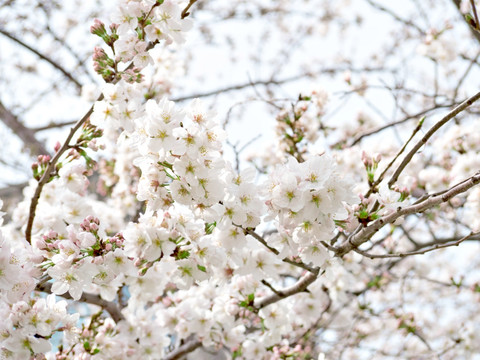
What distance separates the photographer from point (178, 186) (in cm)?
158

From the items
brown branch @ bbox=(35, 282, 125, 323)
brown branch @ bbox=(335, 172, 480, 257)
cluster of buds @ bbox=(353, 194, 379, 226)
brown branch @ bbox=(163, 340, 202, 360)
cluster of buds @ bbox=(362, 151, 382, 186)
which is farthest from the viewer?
brown branch @ bbox=(163, 340, 202, 360)

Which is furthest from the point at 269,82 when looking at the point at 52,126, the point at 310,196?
the point at 310,196

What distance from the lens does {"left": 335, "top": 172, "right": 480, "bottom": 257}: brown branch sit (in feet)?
4.83

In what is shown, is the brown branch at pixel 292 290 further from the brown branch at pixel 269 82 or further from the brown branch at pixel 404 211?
the brown branch at pixel 269 82

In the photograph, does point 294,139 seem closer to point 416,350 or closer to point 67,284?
point 67,284

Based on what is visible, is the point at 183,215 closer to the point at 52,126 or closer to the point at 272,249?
the point at 272,249

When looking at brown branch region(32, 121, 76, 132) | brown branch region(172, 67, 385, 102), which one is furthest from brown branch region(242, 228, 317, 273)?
brown branch region(32, 121, 76, 132)

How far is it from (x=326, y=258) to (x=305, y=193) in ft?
1.46

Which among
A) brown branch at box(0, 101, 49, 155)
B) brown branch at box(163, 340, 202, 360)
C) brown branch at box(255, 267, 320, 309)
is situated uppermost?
brown branch at box(0, 101, 49, 155)

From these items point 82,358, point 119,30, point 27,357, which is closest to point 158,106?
point 119,30

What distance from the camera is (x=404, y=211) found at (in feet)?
5.18

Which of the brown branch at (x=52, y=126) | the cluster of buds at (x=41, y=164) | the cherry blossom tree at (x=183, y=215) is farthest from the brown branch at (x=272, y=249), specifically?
the brown branch at (x=52, y=126)

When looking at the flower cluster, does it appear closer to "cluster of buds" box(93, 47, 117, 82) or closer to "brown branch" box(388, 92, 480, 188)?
"brown branch" box(388, 92, 480, 188)

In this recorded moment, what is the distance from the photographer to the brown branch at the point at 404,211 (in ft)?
4.83
